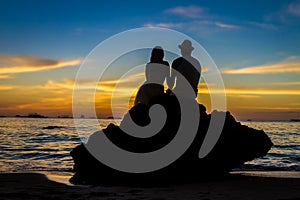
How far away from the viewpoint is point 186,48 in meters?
11.8

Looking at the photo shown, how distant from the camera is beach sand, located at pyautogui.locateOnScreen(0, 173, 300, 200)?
28.1ft

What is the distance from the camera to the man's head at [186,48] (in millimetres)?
11761

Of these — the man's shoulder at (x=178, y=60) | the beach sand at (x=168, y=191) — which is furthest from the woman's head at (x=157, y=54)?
the beach sand at (x=168, y=191)

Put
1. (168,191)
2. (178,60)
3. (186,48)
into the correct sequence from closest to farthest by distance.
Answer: (168,191) → (186,48) → (178,60)

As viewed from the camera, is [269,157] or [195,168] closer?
[195,168]

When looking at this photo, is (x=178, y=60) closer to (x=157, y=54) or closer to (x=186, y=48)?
(x=186, y=48)

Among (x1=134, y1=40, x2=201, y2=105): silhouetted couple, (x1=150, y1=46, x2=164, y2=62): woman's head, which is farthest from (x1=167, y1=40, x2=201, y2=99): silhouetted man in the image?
(x1=150, y1=46, x2=164, y2=62): woman's head

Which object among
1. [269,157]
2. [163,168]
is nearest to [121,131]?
[163,168]

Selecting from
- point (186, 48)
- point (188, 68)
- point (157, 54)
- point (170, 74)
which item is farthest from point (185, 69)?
point (157, 54)

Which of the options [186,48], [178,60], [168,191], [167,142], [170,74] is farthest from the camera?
[170,74]

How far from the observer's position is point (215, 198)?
8242mm

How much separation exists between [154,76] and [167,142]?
7.59ft

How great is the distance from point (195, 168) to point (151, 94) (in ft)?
9.43

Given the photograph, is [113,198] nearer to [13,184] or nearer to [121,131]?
[121,131]
